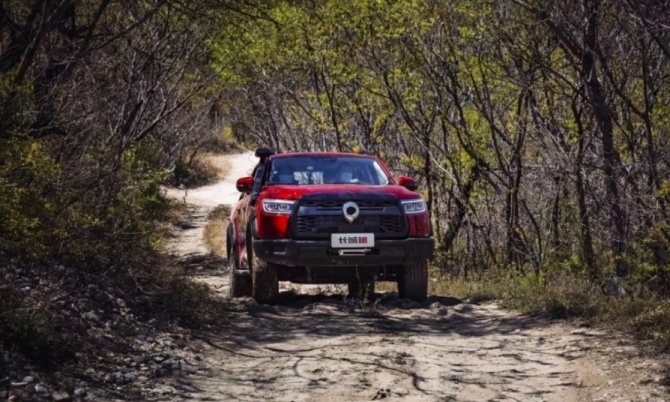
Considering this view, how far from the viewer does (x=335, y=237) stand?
10953 millimetres

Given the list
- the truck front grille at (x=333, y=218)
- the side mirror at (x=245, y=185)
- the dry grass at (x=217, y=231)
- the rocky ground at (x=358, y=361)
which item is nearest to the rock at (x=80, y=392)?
the rocky ground at (x=358, y=361)

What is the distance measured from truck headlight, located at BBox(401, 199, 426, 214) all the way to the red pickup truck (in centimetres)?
1

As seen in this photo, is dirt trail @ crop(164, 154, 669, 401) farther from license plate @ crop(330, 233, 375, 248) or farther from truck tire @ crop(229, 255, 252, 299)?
license plate @ crop(330, 233, 375, 248)

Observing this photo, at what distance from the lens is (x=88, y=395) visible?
6.93 meters

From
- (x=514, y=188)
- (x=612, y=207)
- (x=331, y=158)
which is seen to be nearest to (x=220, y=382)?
(x=331, y=158)

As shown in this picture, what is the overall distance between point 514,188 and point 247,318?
590 centimetres

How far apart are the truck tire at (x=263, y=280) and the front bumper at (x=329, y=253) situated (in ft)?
0.65

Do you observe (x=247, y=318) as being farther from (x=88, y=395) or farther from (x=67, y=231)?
(x=88, y=395)

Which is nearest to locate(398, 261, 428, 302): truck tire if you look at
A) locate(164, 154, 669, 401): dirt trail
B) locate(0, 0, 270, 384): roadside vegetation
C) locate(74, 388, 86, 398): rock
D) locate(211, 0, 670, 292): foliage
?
locate(164, 154, 669, 401): dirt trail

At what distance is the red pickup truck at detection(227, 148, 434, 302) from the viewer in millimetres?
10969

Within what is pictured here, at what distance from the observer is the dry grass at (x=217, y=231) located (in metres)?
19.8

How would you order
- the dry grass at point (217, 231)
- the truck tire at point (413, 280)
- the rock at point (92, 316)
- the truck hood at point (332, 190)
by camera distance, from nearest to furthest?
the rock at point (92, 316)
the truck hood at point (332, 190)
the truck tire at point (413, 280)
the dry grass at point (217, 231)

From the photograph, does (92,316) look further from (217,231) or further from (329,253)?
(217,231)

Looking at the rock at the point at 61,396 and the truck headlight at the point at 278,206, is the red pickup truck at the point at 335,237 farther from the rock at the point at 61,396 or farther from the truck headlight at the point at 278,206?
the rock at the point at 61,396
